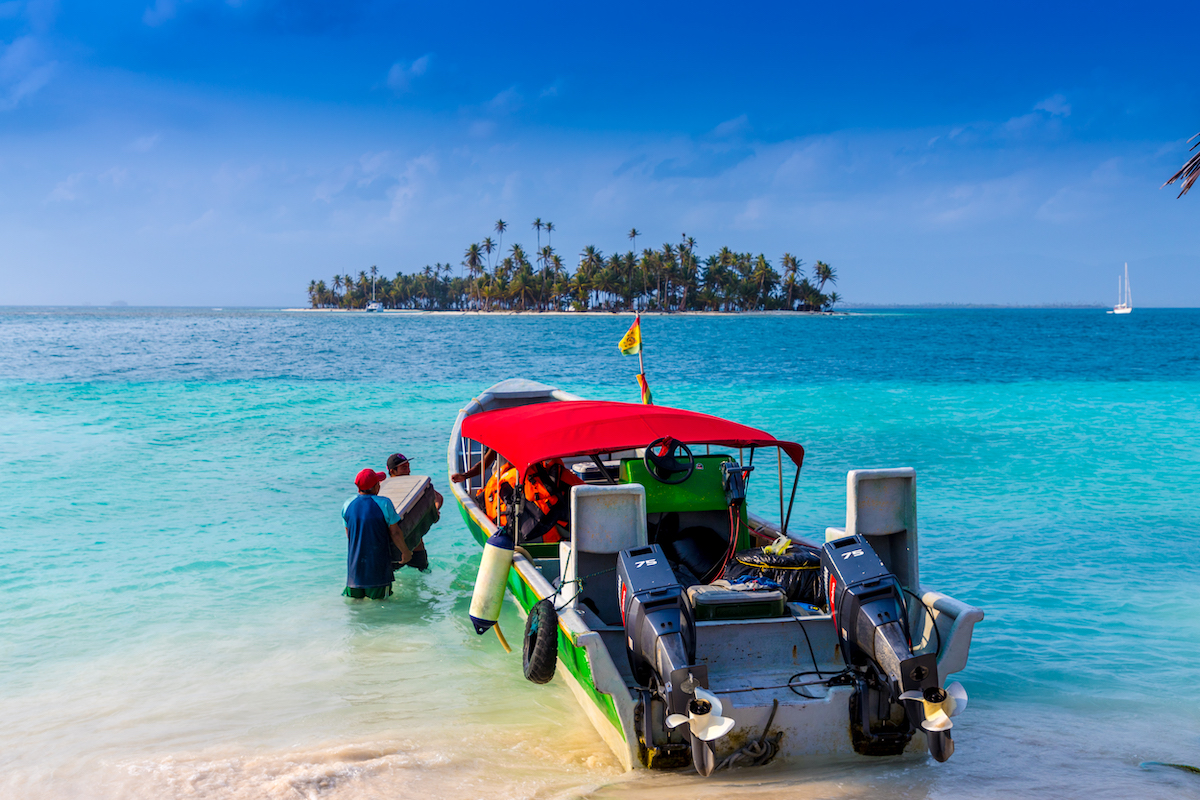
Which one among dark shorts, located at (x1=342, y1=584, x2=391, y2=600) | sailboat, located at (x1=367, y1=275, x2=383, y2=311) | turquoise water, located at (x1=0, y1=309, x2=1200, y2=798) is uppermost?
sailboat, located at (x1=367, y1=275, x2=383, y2=311)

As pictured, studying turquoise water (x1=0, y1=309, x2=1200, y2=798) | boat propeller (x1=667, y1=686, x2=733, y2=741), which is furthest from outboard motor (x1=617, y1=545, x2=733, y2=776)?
turquoise water (x1=0, y1=309, x2=1200, y2=798)

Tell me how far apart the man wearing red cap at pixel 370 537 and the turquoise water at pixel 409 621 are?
1.40 ft

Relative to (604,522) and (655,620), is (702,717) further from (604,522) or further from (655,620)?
(604,522)

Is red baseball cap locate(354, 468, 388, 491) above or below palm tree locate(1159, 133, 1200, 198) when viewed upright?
below

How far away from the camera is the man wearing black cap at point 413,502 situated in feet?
28.0

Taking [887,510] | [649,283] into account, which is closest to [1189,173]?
[887,510]

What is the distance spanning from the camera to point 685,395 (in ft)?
98.5

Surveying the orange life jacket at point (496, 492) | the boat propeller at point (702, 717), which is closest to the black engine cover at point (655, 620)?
the boat propeller at point (702, 717)

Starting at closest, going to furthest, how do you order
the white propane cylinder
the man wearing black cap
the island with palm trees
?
the white propane cylinder < the man wearing black cap < the island with palm trees

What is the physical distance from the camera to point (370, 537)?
7.56 meters

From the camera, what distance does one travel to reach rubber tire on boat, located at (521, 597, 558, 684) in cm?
539

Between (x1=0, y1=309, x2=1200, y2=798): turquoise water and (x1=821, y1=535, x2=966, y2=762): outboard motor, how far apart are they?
0.37 metres

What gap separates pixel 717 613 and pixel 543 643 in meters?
1.14

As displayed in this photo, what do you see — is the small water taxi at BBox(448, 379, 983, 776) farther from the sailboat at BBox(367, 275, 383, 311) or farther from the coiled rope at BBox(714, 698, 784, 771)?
the sailboat at BBox(367, 275, 383, 311)
